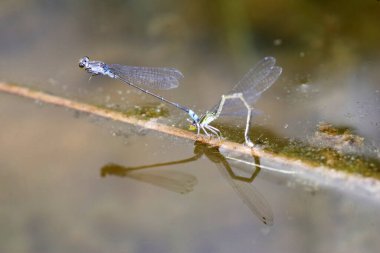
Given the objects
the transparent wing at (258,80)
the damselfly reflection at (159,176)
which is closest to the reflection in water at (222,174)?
the damselfly reflection at (159,176)

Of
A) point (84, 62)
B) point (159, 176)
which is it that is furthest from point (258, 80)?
point (84, 62)

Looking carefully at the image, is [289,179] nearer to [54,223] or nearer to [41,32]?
[54,223]

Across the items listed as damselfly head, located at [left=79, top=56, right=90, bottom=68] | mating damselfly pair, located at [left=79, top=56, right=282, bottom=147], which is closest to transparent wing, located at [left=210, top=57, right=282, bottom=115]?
mating damselfly pair, located at [left=79, top=56, right=282, bottom=147]

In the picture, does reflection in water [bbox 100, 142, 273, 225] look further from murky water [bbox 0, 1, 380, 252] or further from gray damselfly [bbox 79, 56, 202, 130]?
gray damselfly [bbox 79, 56, 202, 130]

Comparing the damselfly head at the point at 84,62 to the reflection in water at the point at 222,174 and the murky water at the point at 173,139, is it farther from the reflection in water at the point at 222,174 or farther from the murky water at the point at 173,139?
the reflection in water at the point at 222,174

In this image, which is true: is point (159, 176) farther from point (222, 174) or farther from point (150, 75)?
point (150, 75)

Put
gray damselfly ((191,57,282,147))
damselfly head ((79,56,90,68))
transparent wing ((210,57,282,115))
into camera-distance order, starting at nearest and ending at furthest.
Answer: gray damselfly ((191,57,282,147)), transparent wing ((210,57,282,115)), damselfly head ((79,56,90,68))

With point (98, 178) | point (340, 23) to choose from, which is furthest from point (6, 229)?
point (340, 23)
